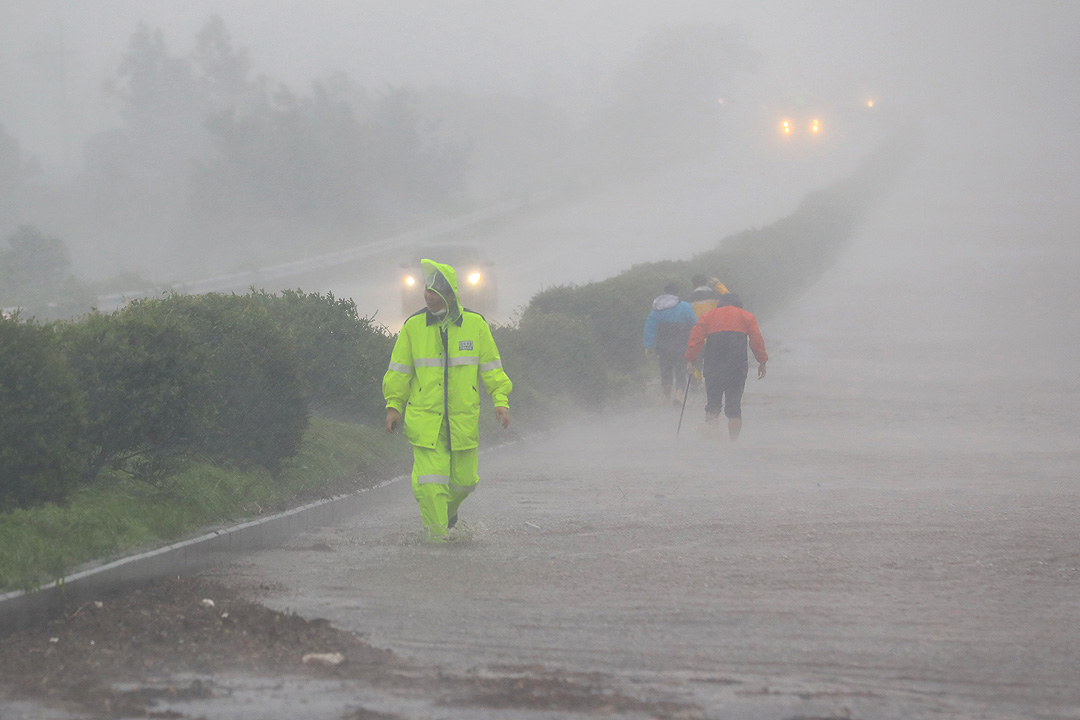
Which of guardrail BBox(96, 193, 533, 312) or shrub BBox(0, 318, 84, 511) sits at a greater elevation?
guardrail BBox(96, 193, 533, 312)

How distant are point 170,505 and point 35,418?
1.53 metres

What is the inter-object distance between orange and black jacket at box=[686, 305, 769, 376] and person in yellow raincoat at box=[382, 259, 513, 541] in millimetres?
7001

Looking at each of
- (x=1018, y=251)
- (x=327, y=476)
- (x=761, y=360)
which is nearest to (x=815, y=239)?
(x=1018, y=251)

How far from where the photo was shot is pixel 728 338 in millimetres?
15172

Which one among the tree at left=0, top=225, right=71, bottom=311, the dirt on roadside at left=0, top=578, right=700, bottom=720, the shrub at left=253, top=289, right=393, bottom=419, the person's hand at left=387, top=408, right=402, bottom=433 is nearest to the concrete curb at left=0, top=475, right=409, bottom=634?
the dirt on roadside at left=0, top=578, right=700, bottom=720

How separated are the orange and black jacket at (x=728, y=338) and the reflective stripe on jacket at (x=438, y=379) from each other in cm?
700

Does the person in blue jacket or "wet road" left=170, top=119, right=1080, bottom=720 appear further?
the person in blue jacket

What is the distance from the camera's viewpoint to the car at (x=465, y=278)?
30.2 meters

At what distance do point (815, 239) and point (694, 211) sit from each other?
2920 centimetres

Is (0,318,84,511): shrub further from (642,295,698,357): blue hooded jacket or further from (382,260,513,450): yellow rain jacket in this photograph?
(642,295,698,357): blue hooded jacket

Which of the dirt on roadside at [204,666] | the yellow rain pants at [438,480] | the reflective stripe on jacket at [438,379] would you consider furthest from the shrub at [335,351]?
the dirt on roadside at [204,666]

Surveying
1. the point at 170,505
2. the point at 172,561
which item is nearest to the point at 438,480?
the point at 170,505

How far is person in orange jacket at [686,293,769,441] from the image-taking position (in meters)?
15.2

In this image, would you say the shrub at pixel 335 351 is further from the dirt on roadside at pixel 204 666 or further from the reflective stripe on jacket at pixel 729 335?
the dirt on roadside at pixel 204 666
